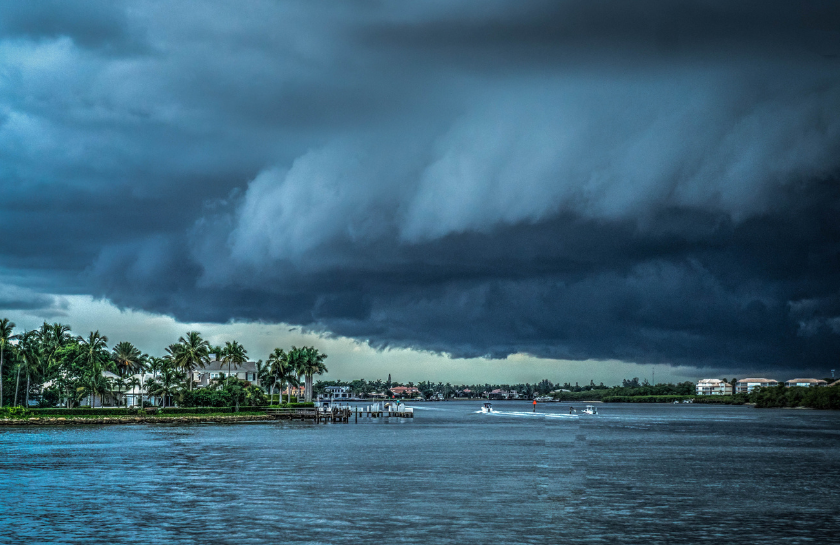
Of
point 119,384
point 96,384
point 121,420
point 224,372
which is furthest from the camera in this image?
point 224,372

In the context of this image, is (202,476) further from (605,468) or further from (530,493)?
(605,468)

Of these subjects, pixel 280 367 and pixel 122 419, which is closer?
pixel 122 419

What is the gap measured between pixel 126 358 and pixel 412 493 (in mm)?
126769

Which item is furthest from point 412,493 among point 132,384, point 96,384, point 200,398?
point 132,384

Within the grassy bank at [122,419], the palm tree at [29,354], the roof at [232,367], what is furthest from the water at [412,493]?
the roof at [232,367]

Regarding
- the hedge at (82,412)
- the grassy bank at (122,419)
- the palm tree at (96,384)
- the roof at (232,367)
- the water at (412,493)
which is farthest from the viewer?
the roof at (232,367)

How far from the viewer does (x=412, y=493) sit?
4456 cm

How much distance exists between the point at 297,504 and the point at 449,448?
40561 mm

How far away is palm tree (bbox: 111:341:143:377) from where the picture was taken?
157 m

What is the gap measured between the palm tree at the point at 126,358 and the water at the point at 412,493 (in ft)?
257

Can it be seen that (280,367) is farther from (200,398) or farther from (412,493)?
(412,493)

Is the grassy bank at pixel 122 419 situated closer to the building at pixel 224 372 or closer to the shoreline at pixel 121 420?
the shoreline at pixel 121 420

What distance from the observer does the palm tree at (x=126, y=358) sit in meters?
157

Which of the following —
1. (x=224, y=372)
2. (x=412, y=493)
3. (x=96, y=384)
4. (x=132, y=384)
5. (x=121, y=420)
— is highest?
(x=224, y=372)
